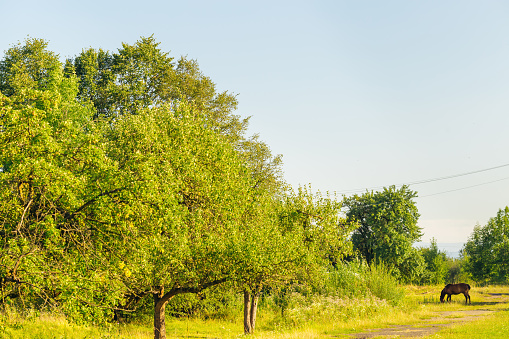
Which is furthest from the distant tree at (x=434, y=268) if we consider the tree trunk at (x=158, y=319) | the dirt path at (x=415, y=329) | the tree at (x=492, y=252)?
the tree trunk at (x=158, y=319)

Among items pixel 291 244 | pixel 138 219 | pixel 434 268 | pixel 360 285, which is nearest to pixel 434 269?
pixel 434 268

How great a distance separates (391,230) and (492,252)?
15464 mm

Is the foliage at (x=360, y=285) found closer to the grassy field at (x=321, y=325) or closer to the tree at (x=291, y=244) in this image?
the grassy field at (x=321, y=325)

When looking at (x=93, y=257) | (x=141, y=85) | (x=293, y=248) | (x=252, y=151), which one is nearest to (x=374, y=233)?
(x=252, y=151)

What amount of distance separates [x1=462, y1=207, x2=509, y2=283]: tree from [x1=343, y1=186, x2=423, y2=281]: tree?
8449 millimetres

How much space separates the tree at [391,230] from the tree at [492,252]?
845 cm

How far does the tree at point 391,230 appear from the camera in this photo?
67.2 m

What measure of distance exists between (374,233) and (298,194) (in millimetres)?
46586

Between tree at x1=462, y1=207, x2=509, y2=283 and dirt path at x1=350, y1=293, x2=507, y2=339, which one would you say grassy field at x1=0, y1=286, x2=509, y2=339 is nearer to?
dirt path at x1=350, y1=293, x2=507, y2=339

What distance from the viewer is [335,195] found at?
2775 cm

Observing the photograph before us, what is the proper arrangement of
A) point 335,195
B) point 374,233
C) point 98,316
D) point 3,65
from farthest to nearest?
1. point 374,233
2. point 3,65
3. point 335,195
4. point 98,316

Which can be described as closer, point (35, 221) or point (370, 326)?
point (35, 221)

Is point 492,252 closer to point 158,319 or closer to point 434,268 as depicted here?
point 434,268

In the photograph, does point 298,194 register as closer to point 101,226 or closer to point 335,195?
point 335,195
